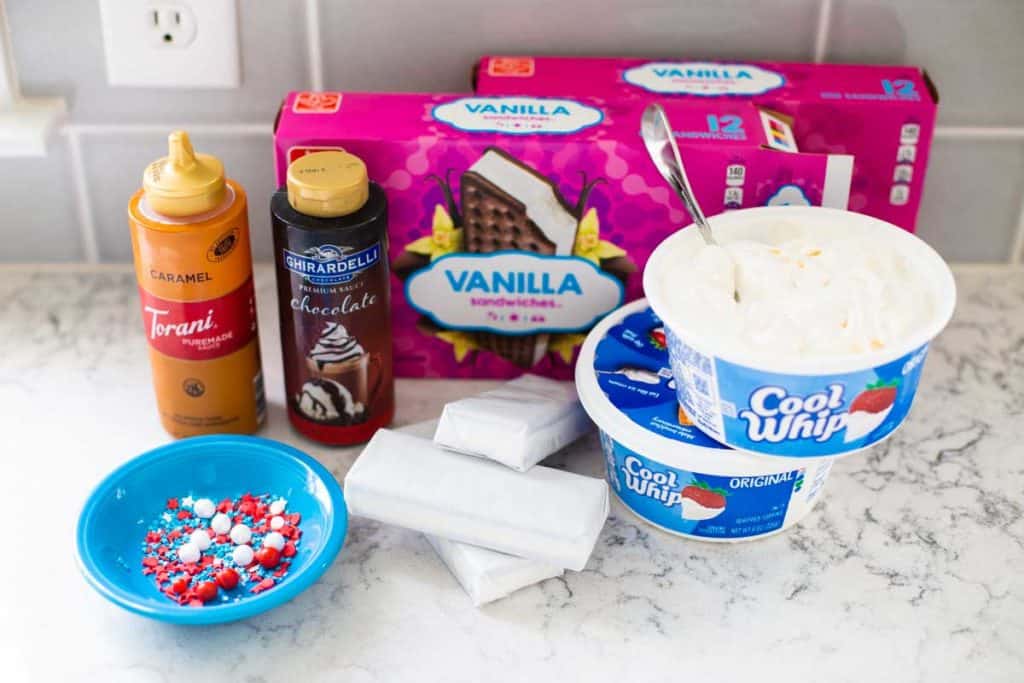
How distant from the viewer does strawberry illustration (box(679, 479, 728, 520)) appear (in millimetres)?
815

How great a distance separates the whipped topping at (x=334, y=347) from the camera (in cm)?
86

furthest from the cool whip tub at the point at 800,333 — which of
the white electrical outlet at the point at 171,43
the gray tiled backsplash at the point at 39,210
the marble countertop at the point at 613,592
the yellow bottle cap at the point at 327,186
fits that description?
the gray tiled backsplash at the point at 39,210

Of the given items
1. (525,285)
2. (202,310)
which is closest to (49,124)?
(202,310)

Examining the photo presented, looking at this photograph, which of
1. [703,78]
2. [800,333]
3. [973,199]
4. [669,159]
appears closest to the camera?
[800,333]

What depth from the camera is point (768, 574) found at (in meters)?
0.82

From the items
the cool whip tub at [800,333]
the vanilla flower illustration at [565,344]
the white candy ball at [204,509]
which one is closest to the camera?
the cool whip tub at [800,333]

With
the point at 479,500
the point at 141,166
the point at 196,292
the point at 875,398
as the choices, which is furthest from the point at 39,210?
the point at 875,398

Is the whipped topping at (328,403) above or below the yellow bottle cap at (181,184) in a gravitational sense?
below

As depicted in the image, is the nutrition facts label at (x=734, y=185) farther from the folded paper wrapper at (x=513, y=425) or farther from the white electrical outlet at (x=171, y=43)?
the white electrical outlet at (x=171, y=43)

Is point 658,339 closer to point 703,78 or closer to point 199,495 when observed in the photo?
point 703,78

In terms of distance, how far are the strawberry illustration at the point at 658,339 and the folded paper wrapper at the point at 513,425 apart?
0.07 meters

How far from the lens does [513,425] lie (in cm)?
83

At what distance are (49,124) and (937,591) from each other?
764 millimetres

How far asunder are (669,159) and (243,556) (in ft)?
1.30
